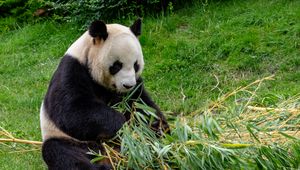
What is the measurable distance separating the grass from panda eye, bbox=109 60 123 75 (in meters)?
1.45

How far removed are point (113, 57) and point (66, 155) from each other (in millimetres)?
854

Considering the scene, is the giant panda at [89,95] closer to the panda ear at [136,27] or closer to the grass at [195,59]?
the panda ear at [136,27]

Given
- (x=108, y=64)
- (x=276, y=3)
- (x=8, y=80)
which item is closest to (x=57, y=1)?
(x=8, y=80)

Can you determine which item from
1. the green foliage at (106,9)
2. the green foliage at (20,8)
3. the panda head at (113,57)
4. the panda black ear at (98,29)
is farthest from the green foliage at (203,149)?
the green foliage at (20,8)

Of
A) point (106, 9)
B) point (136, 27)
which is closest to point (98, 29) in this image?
point (136, 27)

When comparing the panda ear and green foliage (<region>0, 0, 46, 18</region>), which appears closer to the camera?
the panda ear

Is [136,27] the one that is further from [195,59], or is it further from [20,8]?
[20,8]

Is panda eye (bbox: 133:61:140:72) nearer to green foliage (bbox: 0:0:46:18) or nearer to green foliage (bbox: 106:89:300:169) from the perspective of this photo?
green foliage (bbox: 106:89:300:169)

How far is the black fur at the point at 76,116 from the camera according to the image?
199 inches

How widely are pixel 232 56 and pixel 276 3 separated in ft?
4.64

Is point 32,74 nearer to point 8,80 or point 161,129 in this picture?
point 8,80

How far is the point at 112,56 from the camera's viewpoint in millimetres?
5203

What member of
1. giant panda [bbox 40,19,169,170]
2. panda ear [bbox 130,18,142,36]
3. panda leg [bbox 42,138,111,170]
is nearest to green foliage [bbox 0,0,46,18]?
panda ear [bbox 130,18,142,36]

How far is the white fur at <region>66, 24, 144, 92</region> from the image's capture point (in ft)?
17.0
